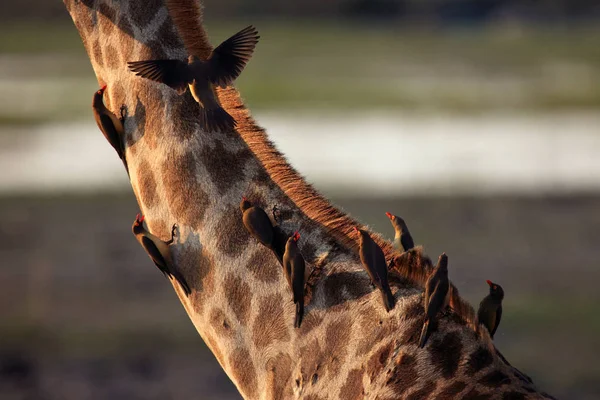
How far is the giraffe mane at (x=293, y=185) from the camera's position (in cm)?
356

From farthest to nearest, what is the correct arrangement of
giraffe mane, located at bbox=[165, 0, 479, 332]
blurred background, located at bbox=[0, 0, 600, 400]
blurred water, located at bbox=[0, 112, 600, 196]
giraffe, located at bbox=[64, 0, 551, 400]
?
blurred water, located at bbox=[0, 112, 600, 196] → blurred background, located at bbox=[0, 0, 600, 400] → giraffe mane, located at bbox=[165, 0, 479, 332] → giraffe, located at bbox=[64, 0, 551, 400]

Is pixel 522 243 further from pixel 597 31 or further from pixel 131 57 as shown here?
pixel 597 31

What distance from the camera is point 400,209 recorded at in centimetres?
1777

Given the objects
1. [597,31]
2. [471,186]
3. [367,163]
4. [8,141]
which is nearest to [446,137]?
[367,163]

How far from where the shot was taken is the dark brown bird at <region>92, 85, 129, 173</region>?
3.80 m

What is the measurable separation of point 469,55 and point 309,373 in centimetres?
3885

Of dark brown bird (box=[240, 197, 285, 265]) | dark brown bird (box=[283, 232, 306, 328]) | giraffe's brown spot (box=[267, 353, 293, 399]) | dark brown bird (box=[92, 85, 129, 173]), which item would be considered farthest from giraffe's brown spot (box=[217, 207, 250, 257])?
dark brown bird (box=[92, 85, 129, 173])

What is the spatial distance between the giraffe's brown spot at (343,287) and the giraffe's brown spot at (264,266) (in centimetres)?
19

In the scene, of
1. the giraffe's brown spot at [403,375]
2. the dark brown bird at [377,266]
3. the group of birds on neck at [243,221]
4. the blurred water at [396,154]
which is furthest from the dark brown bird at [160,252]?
the blurred water at [396,154]

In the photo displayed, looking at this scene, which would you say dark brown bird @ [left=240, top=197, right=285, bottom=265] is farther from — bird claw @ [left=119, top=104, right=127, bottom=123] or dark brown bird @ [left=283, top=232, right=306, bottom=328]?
bird claw @ [left=119, top=104, right=127, bottom=123]

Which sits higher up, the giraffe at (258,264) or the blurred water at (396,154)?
the giraffe at (258,264)

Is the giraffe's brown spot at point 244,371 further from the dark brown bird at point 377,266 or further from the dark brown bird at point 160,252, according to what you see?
the dark brown bird at point 377,266

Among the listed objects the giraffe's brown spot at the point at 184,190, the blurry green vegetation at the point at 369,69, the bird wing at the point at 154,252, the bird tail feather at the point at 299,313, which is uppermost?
the giraffe's brown spot at the point at 184,190

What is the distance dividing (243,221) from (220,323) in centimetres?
37
